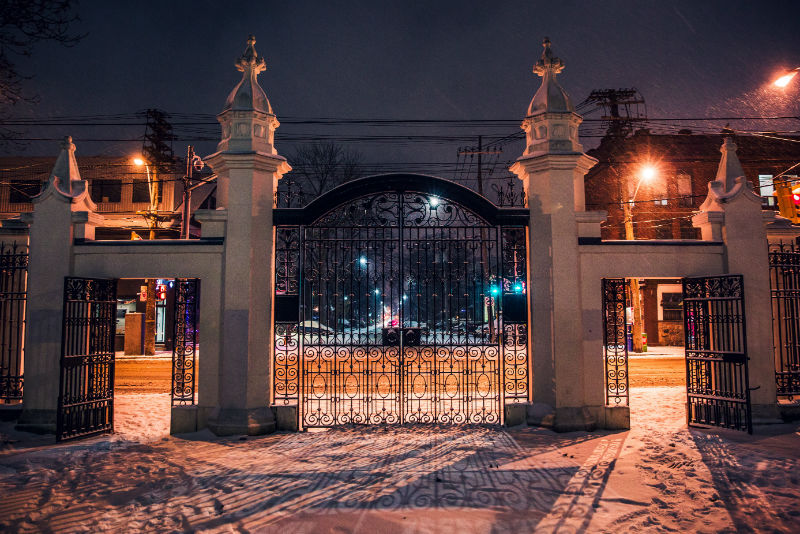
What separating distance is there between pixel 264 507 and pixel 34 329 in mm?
6088

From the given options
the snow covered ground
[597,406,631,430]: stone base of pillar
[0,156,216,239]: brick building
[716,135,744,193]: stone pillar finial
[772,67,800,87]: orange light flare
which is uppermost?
[0,156,216,239]: brick building

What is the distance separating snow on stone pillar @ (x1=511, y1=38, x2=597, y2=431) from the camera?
26.6ft

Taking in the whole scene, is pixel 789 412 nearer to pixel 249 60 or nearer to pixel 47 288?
pixel 249 60

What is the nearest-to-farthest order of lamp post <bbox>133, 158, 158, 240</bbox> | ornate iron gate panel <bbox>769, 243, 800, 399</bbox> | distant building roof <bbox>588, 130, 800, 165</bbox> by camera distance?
ornate iron gate panel <bbox>769, 243, 800, 399</bbox>, lamp post <bbox>133, 158, 158, 240</bbox>, distant building roof <bbox>588, 130, 800, 165</bbox>

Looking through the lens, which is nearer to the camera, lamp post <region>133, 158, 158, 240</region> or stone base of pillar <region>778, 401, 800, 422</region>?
stone base of pillar <region>778, 401, 800, 422</region>

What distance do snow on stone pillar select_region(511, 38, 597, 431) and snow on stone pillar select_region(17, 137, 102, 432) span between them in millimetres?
8224

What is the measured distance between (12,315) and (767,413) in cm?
1411

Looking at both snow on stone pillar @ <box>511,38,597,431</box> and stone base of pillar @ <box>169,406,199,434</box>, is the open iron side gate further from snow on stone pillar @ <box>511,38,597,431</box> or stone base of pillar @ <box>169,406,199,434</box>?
snow on stone pillar @ <box>511,38,597,431</box>

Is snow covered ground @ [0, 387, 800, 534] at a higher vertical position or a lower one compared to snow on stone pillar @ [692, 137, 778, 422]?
lower

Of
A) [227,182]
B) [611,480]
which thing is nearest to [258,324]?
[227,182]

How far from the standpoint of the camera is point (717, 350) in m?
8.16

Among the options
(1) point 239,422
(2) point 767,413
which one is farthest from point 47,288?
(2) point 767,413

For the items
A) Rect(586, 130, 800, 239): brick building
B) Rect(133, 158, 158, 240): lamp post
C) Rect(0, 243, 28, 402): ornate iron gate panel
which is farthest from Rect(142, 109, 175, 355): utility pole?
Rect(586, 130, 800, 239): brick building

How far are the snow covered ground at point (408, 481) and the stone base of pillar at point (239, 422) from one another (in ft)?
0.65
